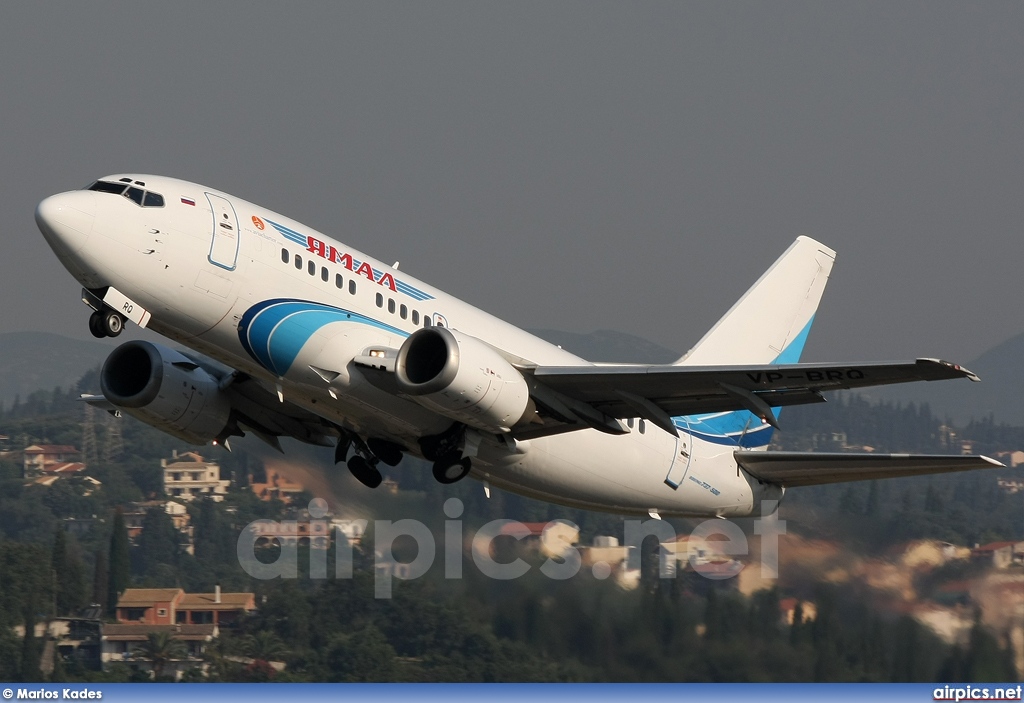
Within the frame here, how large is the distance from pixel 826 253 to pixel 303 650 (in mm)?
20226

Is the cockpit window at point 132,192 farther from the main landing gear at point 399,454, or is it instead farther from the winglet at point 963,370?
the winglet at point 963,370

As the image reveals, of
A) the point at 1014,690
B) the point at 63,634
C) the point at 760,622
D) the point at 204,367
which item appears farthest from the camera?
the point at 63,634

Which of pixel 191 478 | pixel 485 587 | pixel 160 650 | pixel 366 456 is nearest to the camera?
pixel 366 456

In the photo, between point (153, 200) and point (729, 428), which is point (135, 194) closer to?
point (153, 200)

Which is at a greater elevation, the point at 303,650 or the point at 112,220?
the point at 112,220

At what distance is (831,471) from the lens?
93.4ft

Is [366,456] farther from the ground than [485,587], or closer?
farther from the ground

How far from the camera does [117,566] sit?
167ft

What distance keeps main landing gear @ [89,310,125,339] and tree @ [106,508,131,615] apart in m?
27.5

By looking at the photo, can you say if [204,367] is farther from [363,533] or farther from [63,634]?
[63,634]

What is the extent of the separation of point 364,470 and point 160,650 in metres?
21.7

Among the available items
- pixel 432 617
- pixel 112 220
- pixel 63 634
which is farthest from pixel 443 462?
pixel 63 634

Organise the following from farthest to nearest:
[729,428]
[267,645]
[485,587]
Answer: [267,645], [485,587], [729,428]
